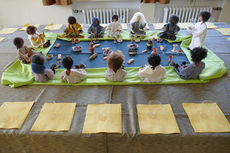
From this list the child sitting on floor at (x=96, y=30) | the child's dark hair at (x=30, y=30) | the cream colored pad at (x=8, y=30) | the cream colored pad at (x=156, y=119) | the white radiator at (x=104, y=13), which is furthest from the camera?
the white radiator at (x=104, y=13)

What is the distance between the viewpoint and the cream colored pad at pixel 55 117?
50.0 inches

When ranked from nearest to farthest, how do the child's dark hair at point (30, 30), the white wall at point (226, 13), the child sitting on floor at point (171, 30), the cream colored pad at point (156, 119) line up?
the cream colored pad at point (156, 119) < the child's dark hair at point (30, 30) < the child sitting on floor at point (171, 30) < the white wall at point (226, 13)

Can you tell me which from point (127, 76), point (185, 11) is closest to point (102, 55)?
point (127, 76)

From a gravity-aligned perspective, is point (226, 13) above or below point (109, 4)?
below

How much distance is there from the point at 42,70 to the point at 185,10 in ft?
11.7

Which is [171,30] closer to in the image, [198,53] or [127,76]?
[198,53]

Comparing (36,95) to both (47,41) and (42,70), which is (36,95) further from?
(47,41)

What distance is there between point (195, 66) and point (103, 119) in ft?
3.52

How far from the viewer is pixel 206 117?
1.31m

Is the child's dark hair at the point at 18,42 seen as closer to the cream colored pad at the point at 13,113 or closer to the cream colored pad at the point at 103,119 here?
the cream colored pad at the point at 13,113

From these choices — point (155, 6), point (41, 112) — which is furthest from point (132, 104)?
point (155, 6)

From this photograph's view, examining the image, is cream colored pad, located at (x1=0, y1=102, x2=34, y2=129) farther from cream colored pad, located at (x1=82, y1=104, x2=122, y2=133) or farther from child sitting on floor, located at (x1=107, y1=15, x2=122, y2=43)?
child sitting on floor, located at (x1=107, y1=15, x2=122, y2=43)

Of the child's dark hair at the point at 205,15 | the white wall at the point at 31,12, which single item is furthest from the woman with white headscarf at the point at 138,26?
the white wall at the point at 31,12

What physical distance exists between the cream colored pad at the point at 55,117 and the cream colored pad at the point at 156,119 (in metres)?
0.57
